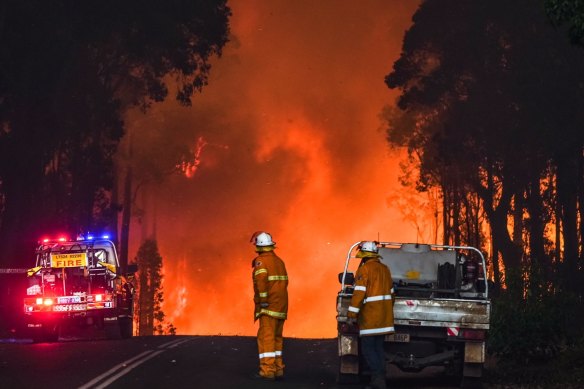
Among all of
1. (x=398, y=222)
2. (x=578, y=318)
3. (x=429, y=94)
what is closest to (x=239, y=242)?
(x=398, y=222)

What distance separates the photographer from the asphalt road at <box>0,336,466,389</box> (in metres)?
15.7

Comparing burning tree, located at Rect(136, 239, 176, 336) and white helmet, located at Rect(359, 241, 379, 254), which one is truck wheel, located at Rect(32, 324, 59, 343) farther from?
burning tree, located at Rect(136, 239, 176, 336)

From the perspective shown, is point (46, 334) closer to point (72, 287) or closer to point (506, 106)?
point (72, 287)

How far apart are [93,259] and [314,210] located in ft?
264

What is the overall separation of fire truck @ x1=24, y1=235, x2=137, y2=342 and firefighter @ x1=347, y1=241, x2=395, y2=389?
1209 centimetres

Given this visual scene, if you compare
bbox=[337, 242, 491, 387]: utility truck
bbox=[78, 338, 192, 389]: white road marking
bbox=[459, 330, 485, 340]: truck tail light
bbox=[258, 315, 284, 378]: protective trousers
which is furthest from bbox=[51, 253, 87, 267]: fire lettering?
bbox=[459, 330, 485, 340]: truck tail light

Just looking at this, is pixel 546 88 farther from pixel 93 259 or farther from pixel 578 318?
pixel 93 259

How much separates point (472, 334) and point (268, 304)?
2.67 metres

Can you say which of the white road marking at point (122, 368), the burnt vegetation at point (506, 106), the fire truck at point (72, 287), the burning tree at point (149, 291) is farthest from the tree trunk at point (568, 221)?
the burning tree at point (149, 291)

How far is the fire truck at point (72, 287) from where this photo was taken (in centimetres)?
2597

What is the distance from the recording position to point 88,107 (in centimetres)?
4412

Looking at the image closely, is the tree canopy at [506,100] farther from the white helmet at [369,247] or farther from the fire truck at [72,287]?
the white helmet at [369,247]

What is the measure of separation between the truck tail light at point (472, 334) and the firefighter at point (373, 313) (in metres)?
1.07

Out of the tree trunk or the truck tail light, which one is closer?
the truck tail light
